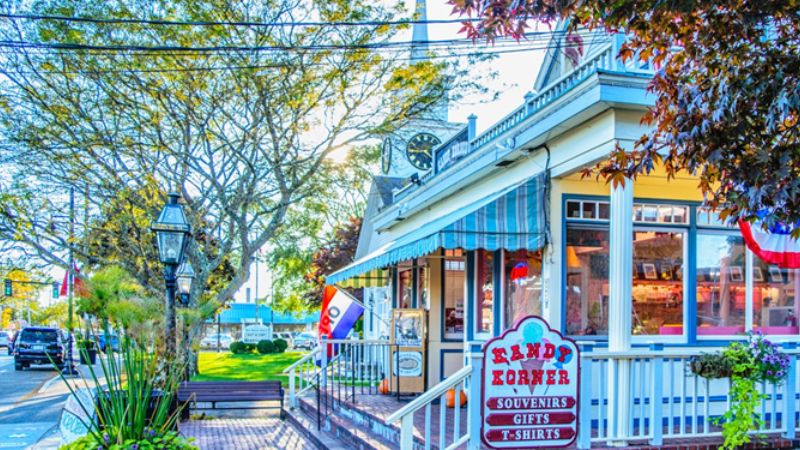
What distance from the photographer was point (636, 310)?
28.8ft

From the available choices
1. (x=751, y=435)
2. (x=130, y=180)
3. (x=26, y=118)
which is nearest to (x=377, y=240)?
(x=130, y=180)

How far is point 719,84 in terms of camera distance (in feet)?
18.1

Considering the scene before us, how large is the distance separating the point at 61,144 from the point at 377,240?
8.45 m

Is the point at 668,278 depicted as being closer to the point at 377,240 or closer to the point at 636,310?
the point at 636,310

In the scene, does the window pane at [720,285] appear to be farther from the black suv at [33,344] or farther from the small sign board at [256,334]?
the small sign board at [256,334]

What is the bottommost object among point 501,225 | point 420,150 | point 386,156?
point 501,225

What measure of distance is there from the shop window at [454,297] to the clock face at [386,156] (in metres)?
6.44

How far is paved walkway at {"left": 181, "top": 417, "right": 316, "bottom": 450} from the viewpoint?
35.0 feet

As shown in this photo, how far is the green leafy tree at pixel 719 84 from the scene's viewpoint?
5.14 m

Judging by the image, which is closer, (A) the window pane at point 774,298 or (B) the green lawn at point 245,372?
(A) the window pane at point 774,298

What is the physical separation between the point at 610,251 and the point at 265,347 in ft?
110

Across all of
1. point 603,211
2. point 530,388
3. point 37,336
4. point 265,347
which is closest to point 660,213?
point 603,211

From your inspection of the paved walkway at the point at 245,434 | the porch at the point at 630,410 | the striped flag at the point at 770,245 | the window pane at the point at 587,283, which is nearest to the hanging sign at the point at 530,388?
the porch at the point at 630,410

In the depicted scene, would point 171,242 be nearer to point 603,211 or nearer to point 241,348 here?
point 603,211
